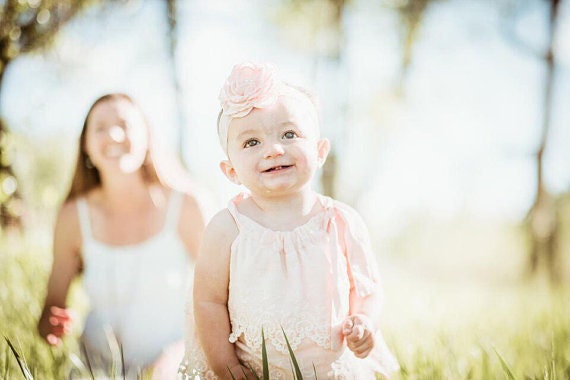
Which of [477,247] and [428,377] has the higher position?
[428,377]

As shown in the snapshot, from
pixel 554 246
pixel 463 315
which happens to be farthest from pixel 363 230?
pixel 554 246

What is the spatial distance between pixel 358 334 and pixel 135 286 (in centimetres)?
152

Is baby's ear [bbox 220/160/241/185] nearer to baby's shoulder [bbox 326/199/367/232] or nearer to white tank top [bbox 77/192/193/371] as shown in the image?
baby's shoulder [bbox 326/199/367/232]

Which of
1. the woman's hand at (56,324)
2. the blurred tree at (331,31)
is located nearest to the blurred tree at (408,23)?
the blurred tree at (331,31)

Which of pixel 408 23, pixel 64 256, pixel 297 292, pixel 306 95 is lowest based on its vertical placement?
pixel 64 256

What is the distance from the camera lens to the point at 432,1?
775 centimetres

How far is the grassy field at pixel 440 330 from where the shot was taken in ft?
7.23

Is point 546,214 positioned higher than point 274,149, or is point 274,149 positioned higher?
point 274,149

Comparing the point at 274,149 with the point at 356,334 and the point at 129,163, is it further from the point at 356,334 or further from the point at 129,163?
the point at 129,163

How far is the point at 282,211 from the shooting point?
5.28 ft

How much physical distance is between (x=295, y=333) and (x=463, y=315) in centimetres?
307

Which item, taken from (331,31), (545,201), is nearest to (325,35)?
(331,31)

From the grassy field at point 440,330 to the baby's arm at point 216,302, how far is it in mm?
667

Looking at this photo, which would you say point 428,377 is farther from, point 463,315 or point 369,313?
point 463,315
